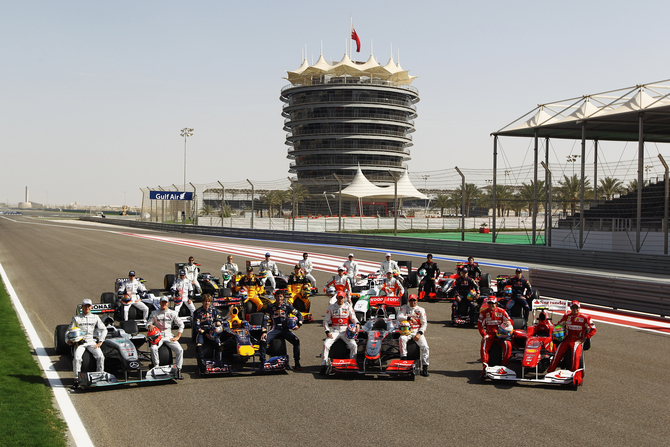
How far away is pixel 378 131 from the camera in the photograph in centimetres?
9875

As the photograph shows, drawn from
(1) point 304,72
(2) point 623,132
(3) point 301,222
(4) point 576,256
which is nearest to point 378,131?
(1) point 304,72

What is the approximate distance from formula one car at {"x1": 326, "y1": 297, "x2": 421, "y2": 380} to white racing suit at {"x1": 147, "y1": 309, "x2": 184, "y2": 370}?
2388 mm

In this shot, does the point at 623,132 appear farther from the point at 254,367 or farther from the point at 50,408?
the point at 50,408

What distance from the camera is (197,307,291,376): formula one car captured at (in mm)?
9629

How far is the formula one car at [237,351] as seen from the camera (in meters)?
9.63

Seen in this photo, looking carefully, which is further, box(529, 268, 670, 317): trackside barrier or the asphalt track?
box(529, 268, 670, 317): trackside barrier

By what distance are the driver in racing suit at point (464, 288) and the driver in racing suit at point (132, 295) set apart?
23.4ft

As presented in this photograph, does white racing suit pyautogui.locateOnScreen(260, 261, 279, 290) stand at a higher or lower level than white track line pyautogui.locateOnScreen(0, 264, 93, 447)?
higher

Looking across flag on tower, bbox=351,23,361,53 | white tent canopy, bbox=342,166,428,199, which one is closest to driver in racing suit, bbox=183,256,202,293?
white tent canopy, bbox=342,166,428,199

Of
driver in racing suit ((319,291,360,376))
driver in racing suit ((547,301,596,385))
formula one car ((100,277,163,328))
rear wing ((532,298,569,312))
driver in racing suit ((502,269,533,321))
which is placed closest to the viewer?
driver in racing suit ((547,301,596,385))

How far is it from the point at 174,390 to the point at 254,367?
4.95 ft

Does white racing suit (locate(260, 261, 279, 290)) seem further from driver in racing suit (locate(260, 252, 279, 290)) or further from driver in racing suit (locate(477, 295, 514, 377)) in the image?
driver in racing suit (locate(477, 295, 514, 377))

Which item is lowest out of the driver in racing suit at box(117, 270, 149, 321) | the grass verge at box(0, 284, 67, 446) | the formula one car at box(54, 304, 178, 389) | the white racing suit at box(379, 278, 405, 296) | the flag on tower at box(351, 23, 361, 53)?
the grass verge at box(0, 284, 67, 446)

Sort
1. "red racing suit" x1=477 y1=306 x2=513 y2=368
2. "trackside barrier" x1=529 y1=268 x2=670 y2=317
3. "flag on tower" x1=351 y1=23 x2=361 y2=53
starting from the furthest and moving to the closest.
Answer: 1. "flag on tower" x1=351 y1=23 x2=361 y2=53
2. "trackside barrier" x1=529 y1=268 x2=670 y2=317
3. "red racing suit" x1=477 y1=306 x2=513 y2=368
